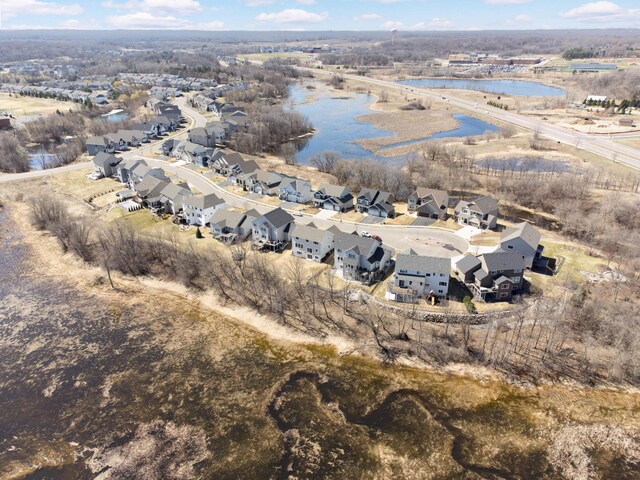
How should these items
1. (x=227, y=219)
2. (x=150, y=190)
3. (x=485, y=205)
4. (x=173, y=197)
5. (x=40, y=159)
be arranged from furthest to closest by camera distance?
1. (x=40, y=159)
2. (x=150, y=190)
3. (x=173, y=197)
4. (x=485, y=205)
5. (x=227, y=219)

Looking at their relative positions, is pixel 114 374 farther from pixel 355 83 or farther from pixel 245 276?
pixel 355 83

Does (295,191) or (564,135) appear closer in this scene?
(295,191)

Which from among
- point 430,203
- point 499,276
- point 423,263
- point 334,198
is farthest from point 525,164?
point 423,263

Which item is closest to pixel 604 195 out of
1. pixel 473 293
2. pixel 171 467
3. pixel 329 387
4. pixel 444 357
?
pixel 473 293

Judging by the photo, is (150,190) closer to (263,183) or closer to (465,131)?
(263,183)

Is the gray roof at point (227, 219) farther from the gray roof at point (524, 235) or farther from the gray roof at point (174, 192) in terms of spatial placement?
the gray roof at point (524, 235)

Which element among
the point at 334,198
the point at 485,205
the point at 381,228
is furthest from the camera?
the point at 334,198

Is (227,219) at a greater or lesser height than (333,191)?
lesser
